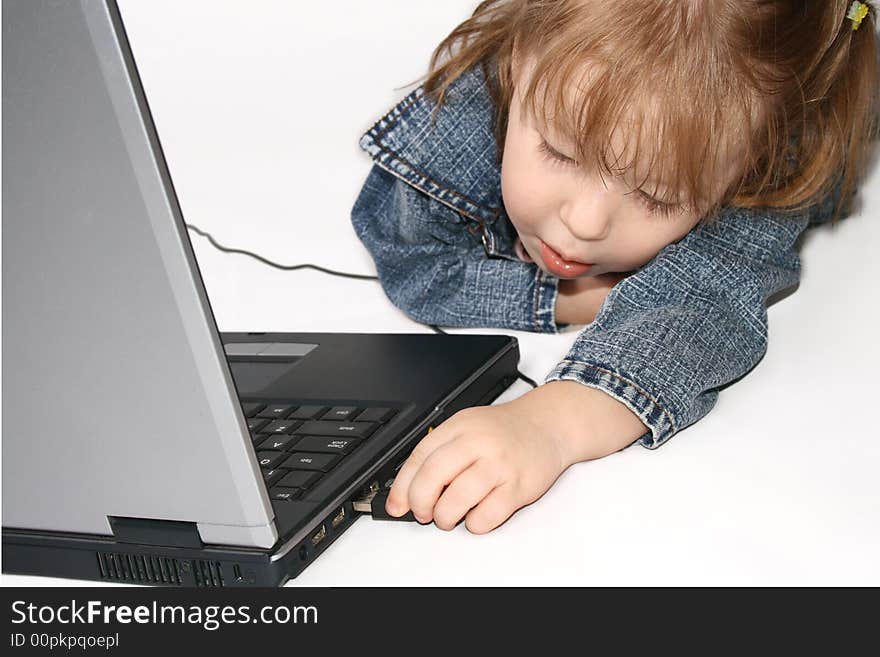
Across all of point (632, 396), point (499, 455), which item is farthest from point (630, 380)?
point (499, 455)

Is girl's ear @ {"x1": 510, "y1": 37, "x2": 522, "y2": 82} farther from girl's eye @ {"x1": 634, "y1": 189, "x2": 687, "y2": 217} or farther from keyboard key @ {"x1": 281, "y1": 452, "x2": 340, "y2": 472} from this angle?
keyboard key @ {"x1": 281, "y1": 452, "x2": 340, "y2": 472}

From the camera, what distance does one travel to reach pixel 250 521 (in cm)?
56

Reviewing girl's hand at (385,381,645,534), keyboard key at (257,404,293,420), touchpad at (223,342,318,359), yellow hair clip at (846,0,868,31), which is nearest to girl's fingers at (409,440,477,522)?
girl's hand at (385,381,645,534)

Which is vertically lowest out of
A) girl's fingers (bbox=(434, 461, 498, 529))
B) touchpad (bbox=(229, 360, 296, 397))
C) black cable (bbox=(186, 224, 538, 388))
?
black cable (bbox=(186, 224, 538, 388))

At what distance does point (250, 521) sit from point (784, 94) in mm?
580

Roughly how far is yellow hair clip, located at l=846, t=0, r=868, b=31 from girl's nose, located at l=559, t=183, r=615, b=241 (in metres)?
0.27

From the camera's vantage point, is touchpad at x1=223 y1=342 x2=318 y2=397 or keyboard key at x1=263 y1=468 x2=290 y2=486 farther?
touchpad at x1=223 y1=342 x2=318 y2=397

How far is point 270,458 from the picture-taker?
669 mm

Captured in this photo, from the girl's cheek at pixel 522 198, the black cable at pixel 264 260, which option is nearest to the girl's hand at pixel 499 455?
the girl's cheek at pixel 522 198

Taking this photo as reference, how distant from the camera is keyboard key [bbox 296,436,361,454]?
0.68 metres

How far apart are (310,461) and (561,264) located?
15.0 inches

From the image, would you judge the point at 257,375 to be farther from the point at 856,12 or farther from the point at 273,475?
the point at 856,12

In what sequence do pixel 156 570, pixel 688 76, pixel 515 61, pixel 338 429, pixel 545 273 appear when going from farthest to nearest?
pixel 545 273
pixel 515 61
pixel 688 76
pixel 338 429
pixel 156 570
